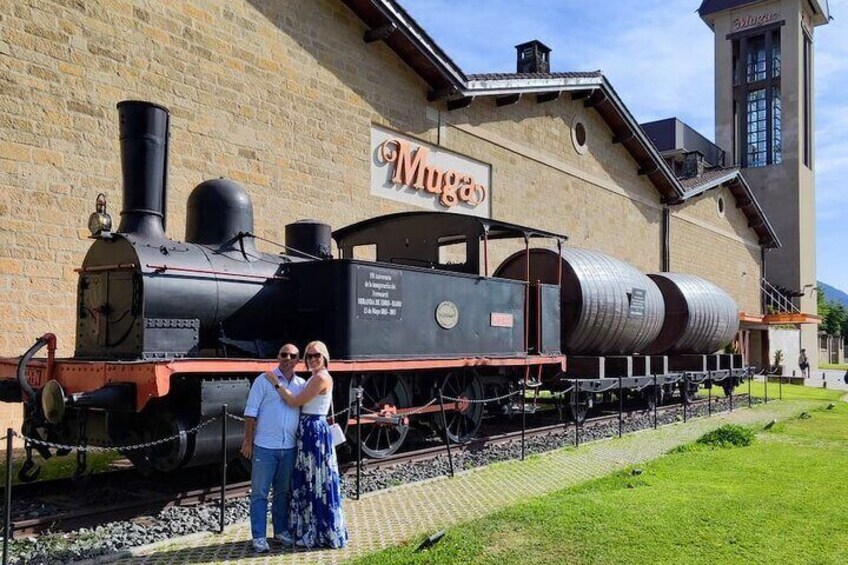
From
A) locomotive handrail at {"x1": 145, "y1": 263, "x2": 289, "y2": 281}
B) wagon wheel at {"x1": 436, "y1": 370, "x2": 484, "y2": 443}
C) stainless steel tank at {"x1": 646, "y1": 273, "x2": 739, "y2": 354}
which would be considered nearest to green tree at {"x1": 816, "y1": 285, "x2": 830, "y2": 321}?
stainless steel tank at {"x1": 646, "y1": 273, "x2": 739, "y2": 354}

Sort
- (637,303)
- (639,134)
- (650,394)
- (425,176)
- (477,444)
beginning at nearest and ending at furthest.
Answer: (477,444) < (637,303) < (650,394) < (425,176) < (639,134)

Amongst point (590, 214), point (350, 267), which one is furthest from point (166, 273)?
point (590, 214)

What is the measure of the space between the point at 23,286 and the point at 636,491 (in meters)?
7.90

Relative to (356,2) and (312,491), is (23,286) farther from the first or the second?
(356,2)

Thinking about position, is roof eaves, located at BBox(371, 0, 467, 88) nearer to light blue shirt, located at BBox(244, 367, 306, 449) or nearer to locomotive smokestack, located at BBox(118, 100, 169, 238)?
locomotive smokestack, located at BBox(118, 100, 169, 238)

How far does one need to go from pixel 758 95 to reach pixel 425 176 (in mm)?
40291

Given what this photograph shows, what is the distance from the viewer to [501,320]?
1039 centimetres

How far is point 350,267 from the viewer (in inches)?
313

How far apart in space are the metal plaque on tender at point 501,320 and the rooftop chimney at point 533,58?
13252mm

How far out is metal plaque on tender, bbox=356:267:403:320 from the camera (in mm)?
8094

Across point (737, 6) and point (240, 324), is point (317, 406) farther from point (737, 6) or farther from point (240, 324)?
point (737, 6)

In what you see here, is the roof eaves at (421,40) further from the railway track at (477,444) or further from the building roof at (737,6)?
the building roof at (737,6)

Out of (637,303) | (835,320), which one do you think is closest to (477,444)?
(637,303)

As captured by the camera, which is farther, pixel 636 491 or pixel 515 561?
pixel 636 491
